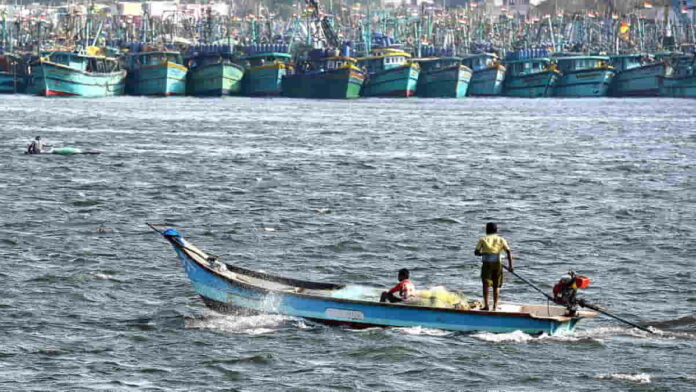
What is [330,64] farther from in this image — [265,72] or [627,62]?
[627,62]

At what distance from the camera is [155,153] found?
68.9 meters

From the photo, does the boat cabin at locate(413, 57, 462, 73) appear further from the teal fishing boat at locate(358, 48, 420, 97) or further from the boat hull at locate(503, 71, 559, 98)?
the boat hull at locate(503, 71, 559, 98)

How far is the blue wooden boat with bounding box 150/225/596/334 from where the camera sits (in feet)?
78.2

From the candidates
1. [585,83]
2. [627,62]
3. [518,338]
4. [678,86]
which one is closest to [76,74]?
[585,83]

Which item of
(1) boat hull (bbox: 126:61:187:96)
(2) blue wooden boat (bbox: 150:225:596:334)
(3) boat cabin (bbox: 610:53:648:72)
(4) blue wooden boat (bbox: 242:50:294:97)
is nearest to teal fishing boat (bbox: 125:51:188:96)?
(1) boat hull (bbox: 126:61:187:96)

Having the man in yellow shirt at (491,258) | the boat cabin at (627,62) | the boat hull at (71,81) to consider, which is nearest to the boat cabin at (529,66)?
the boat cabin at (627,62)

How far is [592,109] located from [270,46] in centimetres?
4767

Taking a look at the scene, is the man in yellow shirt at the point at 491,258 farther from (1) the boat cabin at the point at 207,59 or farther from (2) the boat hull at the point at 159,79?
(1) the boat cabin at the point at 207,59

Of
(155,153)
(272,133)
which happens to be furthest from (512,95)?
(155,153)

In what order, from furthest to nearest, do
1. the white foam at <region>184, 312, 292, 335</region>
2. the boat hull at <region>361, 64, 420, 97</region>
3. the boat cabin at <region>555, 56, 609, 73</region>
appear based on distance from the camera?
the boat cabin at <region>555, 56, 609, 73</region>, the boat hull at <region>361, 64, 420, 97</region>, the white foam at <region>184, 312, 292, 335</region>

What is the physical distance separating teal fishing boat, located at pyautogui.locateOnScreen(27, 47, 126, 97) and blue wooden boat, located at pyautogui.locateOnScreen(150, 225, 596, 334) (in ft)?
368

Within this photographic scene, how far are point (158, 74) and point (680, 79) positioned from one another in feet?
217

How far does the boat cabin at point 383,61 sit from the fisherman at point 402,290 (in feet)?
417

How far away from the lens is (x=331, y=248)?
35312mm
